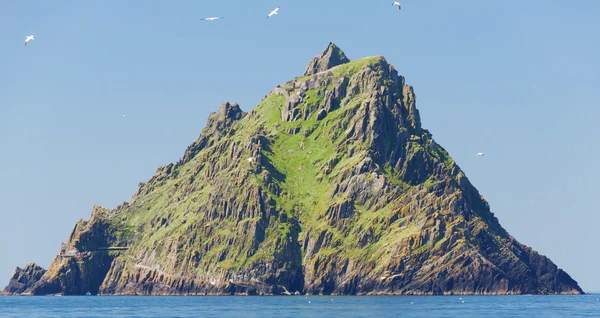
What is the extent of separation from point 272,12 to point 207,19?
2027cm

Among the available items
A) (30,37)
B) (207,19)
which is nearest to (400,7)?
(207,19)

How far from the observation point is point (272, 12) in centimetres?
17588

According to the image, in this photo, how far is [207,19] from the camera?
158 meters

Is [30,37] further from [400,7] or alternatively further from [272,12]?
[400,7]

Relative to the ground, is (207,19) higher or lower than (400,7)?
lower

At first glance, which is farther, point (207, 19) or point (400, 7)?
point (400, 7)

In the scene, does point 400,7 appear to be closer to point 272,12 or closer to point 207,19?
point 272,12

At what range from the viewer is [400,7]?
18112 centimetres

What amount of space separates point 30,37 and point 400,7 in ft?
201

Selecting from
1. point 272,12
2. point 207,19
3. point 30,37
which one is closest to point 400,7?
point 272,12

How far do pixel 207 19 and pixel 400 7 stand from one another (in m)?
38.2

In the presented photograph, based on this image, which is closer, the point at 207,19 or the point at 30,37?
the point at 207,19

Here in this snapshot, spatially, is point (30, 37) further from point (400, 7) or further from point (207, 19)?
point (400, 7)

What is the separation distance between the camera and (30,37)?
7121 inches
